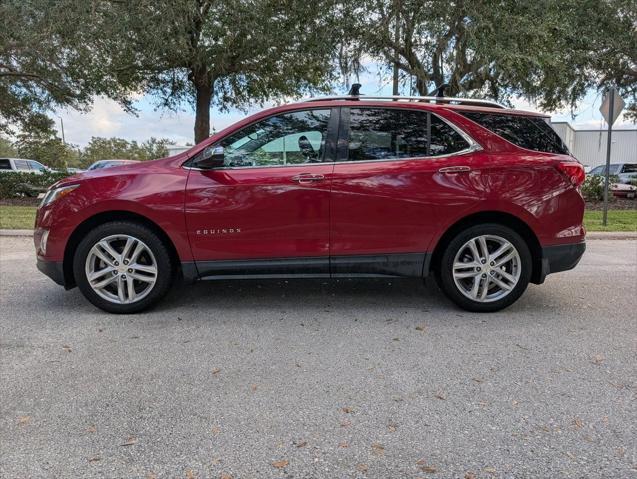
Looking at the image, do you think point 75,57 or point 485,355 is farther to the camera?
point 75,57

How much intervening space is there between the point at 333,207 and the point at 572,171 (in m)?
2.12

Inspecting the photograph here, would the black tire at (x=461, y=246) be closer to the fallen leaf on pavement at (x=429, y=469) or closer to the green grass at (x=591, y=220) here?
the fallen leaf on pavement at (x=429, y=469)

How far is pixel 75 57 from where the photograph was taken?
1352 cm

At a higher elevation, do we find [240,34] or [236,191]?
[240,34]

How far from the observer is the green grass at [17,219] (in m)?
9.46

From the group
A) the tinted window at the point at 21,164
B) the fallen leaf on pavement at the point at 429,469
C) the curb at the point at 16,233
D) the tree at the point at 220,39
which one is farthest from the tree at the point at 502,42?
the tinted window at the point at 21,164

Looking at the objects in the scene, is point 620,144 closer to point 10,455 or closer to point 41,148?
point 10,455

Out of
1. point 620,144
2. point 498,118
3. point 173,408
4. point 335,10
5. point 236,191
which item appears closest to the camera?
point 173,408

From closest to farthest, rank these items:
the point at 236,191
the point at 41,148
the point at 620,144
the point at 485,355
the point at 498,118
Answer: the point at 485,355
the point at 236,191
the point at 498,118
the point at 620,144
the point at 41,148

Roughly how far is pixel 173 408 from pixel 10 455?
76cm

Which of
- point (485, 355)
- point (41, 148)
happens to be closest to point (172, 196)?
point (485, 355)

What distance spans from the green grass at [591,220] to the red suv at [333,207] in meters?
6.37

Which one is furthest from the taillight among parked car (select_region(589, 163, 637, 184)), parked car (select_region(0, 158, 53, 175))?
parked car (select_region(0, 158, 53, 175))

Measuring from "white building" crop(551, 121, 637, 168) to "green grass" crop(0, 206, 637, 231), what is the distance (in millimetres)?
25895
